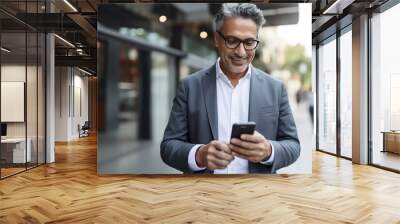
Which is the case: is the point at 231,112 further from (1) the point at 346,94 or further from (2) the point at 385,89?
(1) the point at 346,94

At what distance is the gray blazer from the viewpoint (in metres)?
6.24

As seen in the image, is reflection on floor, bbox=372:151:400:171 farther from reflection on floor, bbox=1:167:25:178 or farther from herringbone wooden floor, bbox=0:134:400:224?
reflection on floor, bbox=1:167:25:178

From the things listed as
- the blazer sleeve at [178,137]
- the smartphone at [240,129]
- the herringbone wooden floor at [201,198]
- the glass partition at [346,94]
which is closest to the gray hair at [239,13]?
the blazer sleeve at [178,137]

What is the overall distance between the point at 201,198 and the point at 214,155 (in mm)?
1334

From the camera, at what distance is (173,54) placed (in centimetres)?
654

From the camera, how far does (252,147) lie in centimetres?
627

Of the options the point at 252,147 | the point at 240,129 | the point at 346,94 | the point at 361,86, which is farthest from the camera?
the point at 346,94

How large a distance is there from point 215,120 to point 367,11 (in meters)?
4.35

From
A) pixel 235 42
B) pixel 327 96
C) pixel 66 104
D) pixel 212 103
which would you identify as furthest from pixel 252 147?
pixel 66 104

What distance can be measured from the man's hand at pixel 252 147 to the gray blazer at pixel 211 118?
0.10 metres

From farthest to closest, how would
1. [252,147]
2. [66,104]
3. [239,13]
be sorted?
[66,104], [239,13], [252,147]

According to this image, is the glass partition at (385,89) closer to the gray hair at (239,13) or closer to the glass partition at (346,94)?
the glass partition at (346,94)

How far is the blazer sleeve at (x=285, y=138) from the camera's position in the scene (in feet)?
21.0

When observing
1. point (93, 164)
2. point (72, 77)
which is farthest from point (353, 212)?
point (72, 77)
